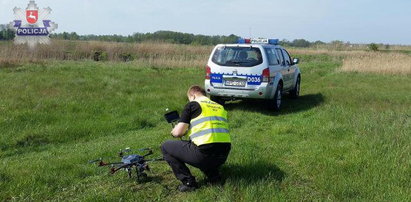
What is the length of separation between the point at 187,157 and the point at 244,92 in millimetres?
5474

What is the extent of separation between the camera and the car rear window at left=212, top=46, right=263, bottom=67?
9805 mm

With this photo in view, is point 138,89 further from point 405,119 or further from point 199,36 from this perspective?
point 199,36

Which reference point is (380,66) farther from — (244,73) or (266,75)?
(244,73)

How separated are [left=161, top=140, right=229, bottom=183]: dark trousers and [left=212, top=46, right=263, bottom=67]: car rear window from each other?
17.8ft

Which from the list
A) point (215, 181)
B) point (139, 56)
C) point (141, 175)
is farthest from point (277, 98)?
point (139, 56)

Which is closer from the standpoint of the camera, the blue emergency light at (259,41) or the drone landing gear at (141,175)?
the drone landing gear at (141,175)

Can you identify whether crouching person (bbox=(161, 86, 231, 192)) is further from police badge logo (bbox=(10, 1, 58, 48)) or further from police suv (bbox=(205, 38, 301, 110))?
police badge logo (bbox=(10, 1, 58, 48))

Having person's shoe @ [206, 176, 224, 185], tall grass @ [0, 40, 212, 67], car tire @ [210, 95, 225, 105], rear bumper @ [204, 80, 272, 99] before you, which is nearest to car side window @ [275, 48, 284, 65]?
rear bumper @ [204, 80, 272, 99]

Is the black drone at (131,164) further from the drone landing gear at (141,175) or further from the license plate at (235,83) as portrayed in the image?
the license plate at (235,83)

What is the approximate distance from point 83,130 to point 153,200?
13.8 feet

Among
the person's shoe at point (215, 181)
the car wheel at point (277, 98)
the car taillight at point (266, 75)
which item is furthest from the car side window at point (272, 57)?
the person's shoe at point (215, 181)

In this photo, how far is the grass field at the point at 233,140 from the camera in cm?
461

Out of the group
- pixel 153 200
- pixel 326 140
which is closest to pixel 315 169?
pixel 326 140

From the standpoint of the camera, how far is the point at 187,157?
4.55 metres
